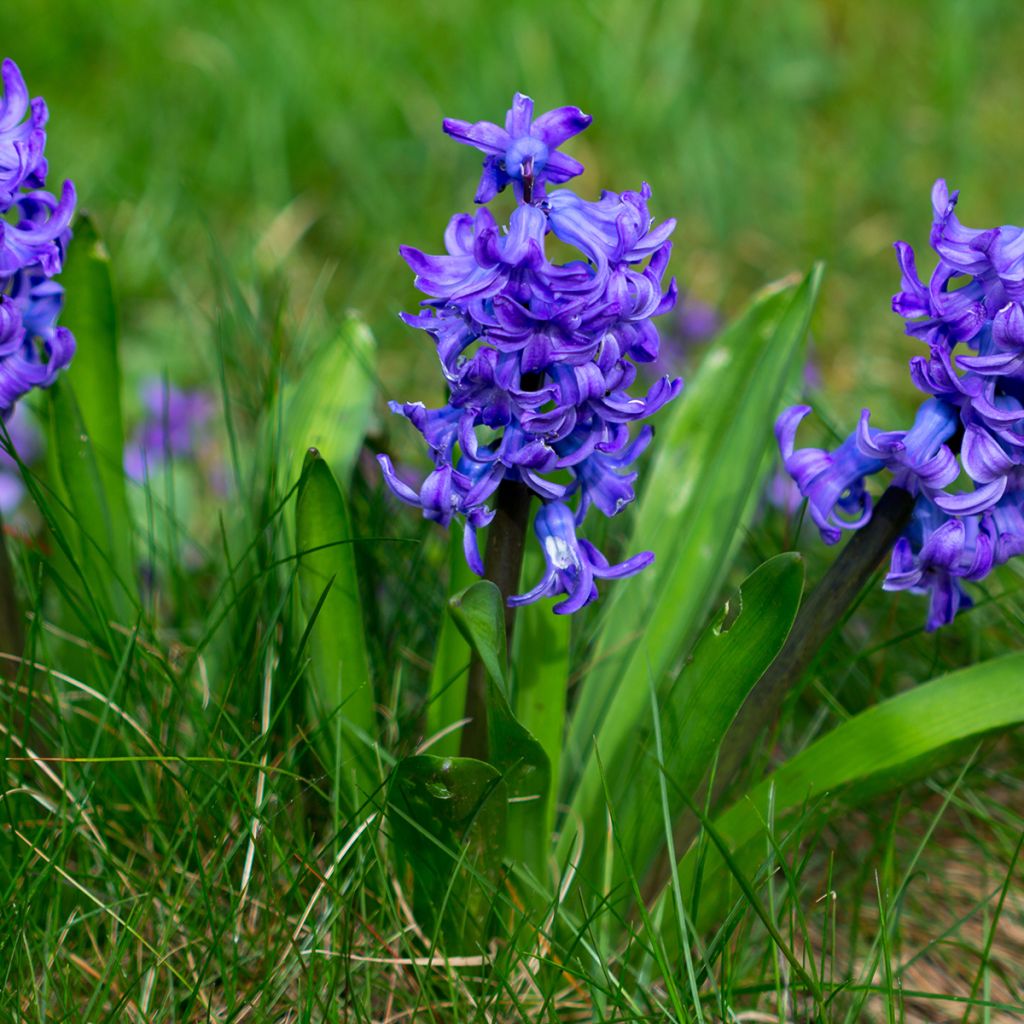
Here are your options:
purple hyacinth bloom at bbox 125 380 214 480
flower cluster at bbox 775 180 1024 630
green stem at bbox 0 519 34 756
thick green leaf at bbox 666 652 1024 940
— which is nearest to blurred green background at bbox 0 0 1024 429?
purple hyacinth bloom at bbox 125 380 214 480

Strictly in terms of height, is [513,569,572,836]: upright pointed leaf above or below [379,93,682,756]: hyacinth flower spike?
below

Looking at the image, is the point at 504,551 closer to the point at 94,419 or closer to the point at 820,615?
the point at 820,615

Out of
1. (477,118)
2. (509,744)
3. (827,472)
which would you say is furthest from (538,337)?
(477,118)

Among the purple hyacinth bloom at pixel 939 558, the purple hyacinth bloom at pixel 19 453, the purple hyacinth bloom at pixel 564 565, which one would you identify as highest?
the purple hyacinth bloom at pixel 939 558

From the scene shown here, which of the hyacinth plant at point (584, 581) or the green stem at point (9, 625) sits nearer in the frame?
the hyacinth plant at point (584, 581)

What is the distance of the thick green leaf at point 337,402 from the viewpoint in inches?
90.6

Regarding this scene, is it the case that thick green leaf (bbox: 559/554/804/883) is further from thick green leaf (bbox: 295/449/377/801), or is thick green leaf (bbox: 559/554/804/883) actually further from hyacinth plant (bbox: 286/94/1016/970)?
thick green leaf (bbox: 295/449/377/801)

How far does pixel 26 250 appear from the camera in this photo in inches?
70.2

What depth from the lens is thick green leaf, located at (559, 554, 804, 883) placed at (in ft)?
5.67

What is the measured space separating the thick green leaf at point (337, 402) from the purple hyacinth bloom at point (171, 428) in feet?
4.85

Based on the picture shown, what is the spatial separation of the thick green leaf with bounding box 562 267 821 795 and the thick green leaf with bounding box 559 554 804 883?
3.7 inches

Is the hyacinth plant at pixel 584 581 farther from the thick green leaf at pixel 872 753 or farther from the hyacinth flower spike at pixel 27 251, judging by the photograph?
the hyacinth flower spike at pixel 27 251

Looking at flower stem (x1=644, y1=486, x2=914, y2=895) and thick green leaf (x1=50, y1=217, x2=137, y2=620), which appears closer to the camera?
flower stem (x1=644, y1=486, x2=914, y2=895)

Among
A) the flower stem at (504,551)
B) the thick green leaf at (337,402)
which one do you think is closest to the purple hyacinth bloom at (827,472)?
the flower stem at (504,551)
